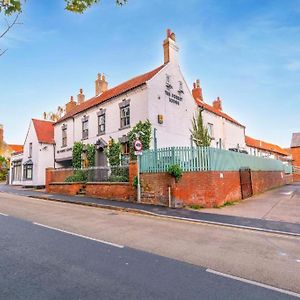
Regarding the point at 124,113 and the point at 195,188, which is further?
the point at 124,113

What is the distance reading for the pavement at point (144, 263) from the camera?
167 inches

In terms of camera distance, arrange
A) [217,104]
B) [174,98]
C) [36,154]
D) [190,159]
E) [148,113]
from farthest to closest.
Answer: [217,104] < [36,154] < [174,98] < [148,113] < [190,159]

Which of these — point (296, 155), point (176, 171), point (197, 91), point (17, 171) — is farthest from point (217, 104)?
point (296, 155)

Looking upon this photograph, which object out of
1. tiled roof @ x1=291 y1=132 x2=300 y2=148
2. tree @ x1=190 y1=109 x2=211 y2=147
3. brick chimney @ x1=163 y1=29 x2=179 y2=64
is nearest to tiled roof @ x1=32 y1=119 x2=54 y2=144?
tree @ x1=190 y1=109 x2=211 y2=147

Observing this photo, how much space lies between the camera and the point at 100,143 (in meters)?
24.0

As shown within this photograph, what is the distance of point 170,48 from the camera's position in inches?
915

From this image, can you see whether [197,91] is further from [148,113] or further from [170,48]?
[148,113]

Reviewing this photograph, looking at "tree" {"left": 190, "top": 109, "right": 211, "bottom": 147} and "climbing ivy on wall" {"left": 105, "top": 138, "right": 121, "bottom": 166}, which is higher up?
"tree" {"left": 190, "top": 109, "right": 211, "bottom": 147}

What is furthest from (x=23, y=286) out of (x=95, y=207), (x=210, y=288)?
(x=95, y=207)

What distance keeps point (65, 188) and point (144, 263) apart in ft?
58.1

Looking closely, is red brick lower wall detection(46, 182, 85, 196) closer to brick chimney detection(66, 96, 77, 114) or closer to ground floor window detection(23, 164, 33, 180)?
ground floor window detection(23, 164, 33, 180)

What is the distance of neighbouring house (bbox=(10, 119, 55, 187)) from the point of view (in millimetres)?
31734

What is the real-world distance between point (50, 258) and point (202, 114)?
23438 mm

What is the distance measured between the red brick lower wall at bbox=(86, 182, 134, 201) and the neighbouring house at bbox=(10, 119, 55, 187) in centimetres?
1451
